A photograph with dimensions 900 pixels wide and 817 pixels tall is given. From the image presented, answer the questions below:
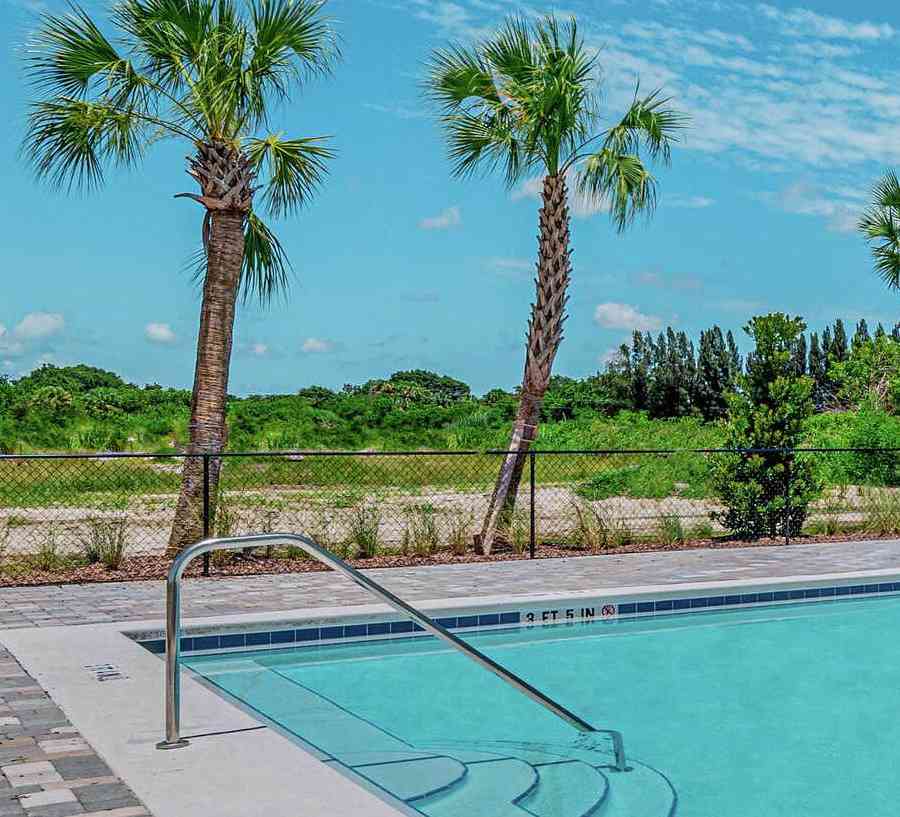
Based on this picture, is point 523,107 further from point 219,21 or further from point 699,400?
point 699,400

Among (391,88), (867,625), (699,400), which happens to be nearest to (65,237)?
(391,88)

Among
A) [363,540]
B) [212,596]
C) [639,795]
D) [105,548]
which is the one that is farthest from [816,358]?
[639,795]

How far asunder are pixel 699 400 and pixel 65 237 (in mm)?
23073

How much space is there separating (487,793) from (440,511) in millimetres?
10975

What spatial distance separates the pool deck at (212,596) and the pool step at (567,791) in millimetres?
1205

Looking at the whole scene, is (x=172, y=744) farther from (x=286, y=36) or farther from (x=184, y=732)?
(x=286, y=36)

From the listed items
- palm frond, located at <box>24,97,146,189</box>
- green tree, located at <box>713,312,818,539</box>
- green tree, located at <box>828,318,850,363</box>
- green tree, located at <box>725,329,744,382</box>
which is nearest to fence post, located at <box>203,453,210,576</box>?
palm frond, located at <box>24,97,146,189</box>

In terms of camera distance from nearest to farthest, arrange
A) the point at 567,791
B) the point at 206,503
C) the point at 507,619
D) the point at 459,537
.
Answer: the point at 567,791
the point at 507,619
the point at 206,503
the point at 459,537

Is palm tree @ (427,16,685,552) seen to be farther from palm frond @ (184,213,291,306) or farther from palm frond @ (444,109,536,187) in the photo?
palm frond @ (184,213,291,306)

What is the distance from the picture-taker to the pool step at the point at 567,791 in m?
4.84

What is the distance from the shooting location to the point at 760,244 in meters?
36.3

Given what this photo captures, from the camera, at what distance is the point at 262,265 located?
43.0 ft

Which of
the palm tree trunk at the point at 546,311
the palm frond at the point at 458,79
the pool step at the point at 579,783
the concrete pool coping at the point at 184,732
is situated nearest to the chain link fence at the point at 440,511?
the palm tree trunk at the point at 546,311

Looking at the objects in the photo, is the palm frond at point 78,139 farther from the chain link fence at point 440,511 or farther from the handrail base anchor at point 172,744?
the handrail base anchor at point 172,744
